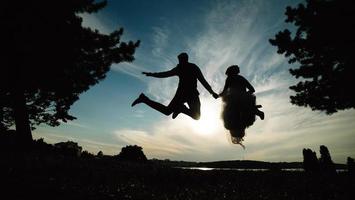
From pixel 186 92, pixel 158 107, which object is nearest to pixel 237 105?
pixel 186 92

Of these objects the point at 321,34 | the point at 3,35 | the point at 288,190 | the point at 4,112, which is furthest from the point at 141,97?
the point at 4,112

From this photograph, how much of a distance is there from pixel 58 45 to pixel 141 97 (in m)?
10.00

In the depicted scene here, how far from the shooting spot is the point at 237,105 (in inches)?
286

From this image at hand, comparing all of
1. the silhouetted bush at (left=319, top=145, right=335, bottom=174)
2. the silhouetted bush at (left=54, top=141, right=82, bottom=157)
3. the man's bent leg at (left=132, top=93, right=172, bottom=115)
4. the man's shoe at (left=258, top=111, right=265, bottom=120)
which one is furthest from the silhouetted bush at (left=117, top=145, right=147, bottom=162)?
the man's shoe at (left=258, top=111, right=265, bottom=120)

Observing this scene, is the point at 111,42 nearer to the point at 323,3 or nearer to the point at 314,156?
the point at 323,3

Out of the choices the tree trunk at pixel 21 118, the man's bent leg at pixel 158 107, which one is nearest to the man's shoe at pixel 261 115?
the man's bent leg at pixel 158 107

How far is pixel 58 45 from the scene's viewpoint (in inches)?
622

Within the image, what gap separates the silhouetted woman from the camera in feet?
23.6

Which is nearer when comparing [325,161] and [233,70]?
[233,70]

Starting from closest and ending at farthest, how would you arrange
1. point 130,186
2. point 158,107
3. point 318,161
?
1. point 158,107
2. point 130,186
3. point 318,161

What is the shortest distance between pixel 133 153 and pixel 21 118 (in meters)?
11.8

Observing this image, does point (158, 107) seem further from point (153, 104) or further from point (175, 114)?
point (175, 114)

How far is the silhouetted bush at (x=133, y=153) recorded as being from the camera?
86.4 feet

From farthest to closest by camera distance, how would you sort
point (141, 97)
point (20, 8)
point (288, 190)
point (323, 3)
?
point (323, 3)
point (20, 8)
point (288, 190)
point (141, 97)
